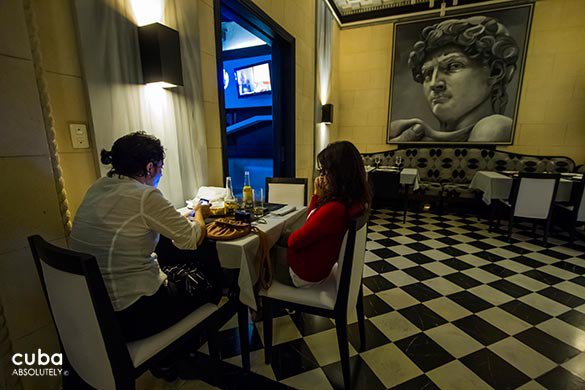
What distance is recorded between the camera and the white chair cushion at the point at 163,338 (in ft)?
3.27

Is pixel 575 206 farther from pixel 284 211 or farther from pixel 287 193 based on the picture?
pixel 284 211

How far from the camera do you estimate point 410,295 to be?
2.25m

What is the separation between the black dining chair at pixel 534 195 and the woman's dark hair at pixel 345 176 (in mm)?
2937

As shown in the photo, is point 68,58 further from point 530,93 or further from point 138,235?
point 530,93

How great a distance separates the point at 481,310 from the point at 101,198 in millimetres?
2543

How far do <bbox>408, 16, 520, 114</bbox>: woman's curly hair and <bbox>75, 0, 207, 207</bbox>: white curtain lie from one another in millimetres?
4633

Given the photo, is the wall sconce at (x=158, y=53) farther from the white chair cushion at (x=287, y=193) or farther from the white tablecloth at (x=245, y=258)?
the white chair cushion at (x=287, y=193)

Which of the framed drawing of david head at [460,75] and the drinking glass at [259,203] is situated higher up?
the framed drawing of david head at [460,75]

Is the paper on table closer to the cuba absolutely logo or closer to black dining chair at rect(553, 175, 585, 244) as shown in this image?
the cuba absolutely logo

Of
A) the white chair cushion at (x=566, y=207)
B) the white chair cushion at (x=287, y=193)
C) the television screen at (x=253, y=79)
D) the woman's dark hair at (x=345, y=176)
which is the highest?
the television screen at (x=253, y=79)

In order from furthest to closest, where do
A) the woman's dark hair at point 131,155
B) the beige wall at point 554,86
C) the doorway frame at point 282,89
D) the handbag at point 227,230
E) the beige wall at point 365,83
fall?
the beige wall at point 365,83 → the beige wall at point 554,86 → the doorway frame at point 282,89 → the handbag at point 227,230 → the woman's dark hair at point 131,155

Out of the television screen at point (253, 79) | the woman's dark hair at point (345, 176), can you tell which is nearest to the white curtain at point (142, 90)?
the woman's dark hair at point (345, 176)

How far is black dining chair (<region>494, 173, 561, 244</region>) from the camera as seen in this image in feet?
10.1

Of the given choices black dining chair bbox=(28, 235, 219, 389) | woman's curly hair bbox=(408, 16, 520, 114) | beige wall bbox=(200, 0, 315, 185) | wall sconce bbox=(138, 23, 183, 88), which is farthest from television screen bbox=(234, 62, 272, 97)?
black dining chair bbox=(28, 235, 219, 389)
